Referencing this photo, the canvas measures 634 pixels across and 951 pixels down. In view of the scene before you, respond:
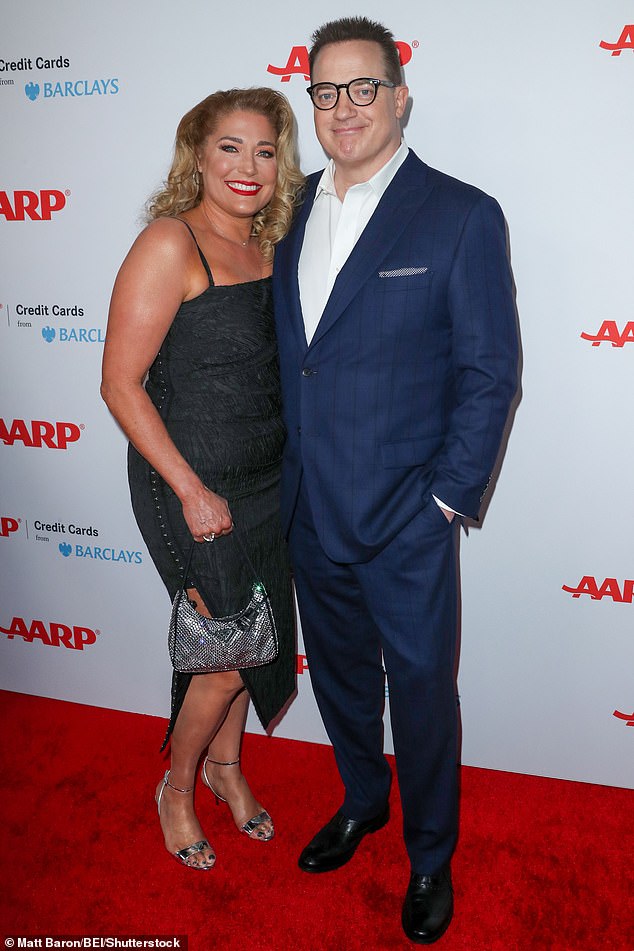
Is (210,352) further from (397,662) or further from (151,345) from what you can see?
(397,662)

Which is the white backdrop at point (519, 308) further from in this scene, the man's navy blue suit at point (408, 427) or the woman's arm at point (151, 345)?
the woman's arm at point (151, 345)

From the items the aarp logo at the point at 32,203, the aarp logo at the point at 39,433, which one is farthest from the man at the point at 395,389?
the aarp logo at the point at 39,433

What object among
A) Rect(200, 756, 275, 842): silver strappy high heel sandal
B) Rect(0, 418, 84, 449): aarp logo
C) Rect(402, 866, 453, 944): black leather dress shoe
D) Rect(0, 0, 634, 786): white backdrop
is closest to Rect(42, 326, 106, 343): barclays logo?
Rect(0, 0, 634, 786): white backdrop

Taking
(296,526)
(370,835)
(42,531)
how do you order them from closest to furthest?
(296,526) → (370,835) → (42,531)

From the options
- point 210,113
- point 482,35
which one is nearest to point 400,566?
point 210,113

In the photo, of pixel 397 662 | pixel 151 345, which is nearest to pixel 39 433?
pixel 151 345

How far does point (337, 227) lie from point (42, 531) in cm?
166

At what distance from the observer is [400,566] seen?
6.53 feet

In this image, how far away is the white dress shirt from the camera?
77.6 inches

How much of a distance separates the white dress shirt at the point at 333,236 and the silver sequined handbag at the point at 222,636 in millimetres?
576

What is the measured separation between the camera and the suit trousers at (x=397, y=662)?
200 cm

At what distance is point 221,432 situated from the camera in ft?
6.77

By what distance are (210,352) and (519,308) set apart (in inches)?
35.8

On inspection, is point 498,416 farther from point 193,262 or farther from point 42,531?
point 42,531
